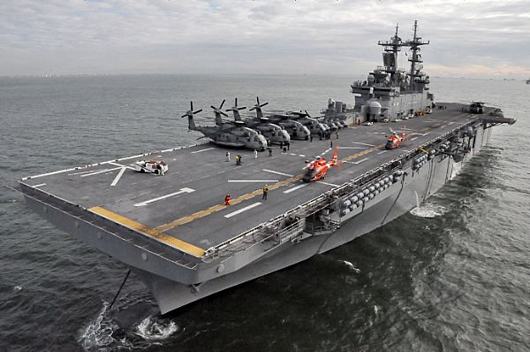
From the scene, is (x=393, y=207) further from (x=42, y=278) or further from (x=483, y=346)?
(x=42, y=278)

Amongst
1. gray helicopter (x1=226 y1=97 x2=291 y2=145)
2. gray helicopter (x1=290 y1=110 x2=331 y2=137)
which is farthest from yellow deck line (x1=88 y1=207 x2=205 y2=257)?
gray helicopter (x1=290 y1=110 x2=331 y2=137)

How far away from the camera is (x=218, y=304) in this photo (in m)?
17.4

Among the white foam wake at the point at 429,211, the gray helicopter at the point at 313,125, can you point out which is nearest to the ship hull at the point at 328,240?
the white foam wake at the point at 429,211

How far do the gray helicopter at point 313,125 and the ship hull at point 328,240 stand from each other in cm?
1016

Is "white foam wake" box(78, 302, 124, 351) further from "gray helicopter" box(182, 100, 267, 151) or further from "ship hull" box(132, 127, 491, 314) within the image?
"gray helicopter" box(182, 100, 267, 151)

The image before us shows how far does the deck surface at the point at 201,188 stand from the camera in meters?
16.0

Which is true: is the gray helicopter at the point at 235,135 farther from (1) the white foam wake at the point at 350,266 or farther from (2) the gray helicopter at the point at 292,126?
(1) the white foam wake at the point at 350,266

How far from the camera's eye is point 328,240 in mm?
20141

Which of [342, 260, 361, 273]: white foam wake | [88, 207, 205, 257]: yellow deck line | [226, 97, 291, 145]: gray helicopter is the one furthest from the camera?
[226, 97, 291, 145]: gray helicopter

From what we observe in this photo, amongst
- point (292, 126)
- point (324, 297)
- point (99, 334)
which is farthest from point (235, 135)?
point (99, 334)

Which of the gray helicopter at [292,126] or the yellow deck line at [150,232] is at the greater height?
the gray helicopter at [292,126]

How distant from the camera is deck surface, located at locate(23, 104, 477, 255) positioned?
16.0 metres

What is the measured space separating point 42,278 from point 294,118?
82.8 ft

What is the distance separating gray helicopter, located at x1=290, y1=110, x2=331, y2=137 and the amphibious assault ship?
259cm
